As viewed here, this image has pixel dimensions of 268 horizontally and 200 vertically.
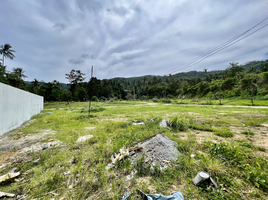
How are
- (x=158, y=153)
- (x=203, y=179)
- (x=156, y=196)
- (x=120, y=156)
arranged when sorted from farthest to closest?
(x=158, y=153) < (x=120, y=156) < (x=203, y=179) < (x=156, y=196)

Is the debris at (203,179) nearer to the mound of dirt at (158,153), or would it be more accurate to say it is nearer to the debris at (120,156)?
the mound of dirt at (158,153)

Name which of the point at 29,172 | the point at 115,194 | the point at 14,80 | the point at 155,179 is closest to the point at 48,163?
the point at 29,172

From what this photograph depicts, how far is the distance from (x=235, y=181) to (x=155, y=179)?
1.42 m

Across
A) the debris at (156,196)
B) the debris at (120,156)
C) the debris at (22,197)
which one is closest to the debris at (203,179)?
the debris at (156,196)

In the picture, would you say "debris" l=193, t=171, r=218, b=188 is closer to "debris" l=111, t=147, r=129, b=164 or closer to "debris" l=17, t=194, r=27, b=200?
"debris" l=111, t=147, r=129, b=164

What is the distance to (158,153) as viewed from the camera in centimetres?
280

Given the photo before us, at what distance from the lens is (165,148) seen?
301cm

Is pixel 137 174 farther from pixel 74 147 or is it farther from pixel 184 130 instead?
pixel 184 130

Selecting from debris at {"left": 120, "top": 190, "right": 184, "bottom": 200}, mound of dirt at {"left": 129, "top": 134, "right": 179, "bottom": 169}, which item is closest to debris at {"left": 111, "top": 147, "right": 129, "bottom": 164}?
mound of dirt at {"left": 129, "top": 134, "right": 179, "bottom": 169}

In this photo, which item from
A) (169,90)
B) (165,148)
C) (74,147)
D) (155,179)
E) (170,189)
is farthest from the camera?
(169,90)

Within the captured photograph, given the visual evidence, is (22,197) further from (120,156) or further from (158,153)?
(158,153)

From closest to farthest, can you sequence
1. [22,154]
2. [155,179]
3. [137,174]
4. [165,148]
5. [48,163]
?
1. [155,179]
2. [137,174]
3. [48,163]
4. [165,148]
5. [22,154]

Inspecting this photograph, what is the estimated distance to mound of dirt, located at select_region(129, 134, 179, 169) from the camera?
8.53ft

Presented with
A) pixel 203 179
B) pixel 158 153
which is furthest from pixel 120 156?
pixel 203 179
